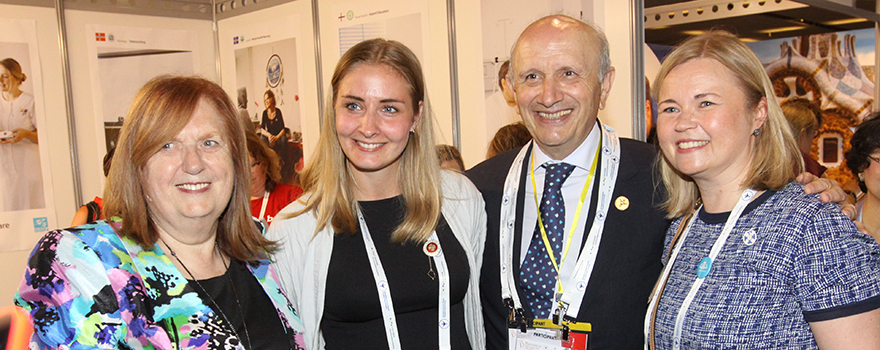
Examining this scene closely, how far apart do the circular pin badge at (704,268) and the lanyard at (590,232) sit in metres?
0.43

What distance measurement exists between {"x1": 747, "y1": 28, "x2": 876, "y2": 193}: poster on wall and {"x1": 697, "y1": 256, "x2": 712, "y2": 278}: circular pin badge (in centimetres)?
413

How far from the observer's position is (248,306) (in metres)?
1.81

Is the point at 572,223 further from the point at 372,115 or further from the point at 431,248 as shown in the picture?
the point at 372,115

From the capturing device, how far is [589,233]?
217cm

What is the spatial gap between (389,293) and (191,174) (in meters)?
0.75

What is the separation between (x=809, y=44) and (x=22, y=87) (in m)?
6.90

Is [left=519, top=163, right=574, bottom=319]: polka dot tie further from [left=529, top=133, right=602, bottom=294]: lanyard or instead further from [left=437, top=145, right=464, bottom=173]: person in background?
[left=437, top=145, right=464, bottom=173]: person in background

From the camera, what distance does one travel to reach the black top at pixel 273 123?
5484mm

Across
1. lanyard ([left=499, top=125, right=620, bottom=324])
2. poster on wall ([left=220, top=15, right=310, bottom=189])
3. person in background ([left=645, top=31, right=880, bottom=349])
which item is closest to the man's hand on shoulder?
person in background ([left=645, top=31, right=880, bottom=349])

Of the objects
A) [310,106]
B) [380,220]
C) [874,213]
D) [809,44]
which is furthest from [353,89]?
[809,44]

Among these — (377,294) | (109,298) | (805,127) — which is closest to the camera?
(109,298)

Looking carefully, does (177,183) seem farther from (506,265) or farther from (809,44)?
(809,44)

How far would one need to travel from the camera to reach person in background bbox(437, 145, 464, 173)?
3.79 meters

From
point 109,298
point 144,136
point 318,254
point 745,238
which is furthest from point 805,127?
point 109,298
